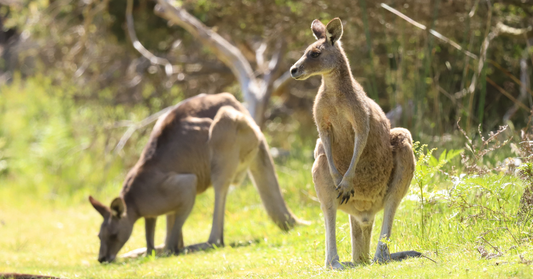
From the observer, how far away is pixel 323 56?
3818mm

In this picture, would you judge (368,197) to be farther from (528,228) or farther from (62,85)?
(62,85)

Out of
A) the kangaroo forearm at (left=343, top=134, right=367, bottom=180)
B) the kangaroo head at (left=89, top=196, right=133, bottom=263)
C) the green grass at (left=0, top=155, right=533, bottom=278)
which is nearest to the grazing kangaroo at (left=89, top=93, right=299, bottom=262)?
the kangaroo head at (left=89, top=196, right=133, bottom=263)

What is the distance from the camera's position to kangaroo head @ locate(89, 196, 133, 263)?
21.0 ft

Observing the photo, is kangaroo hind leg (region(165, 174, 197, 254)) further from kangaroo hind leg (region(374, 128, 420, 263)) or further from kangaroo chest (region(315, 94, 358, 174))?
kangaroo hind leg (region(374, 128, 420, 263))

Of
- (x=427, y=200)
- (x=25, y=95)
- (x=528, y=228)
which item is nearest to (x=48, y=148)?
(x=25, y=95)

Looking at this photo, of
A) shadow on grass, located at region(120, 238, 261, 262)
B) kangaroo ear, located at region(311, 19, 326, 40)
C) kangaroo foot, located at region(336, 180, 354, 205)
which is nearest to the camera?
kangaroo foot, located at region(336, 180, 354, 205)

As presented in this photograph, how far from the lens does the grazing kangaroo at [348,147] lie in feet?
12.4

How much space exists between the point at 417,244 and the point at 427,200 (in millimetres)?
375

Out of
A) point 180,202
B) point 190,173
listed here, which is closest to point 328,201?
point 180,202

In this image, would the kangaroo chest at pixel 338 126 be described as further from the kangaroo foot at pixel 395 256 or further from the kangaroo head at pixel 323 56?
the kangaroo foot at pixel 395 256

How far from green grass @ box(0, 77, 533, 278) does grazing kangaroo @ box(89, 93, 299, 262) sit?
40 cm

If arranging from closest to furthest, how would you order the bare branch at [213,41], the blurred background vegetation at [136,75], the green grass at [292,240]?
the green grass at [292,240] < the blurred background vegetation at [136,75] < the bare branch at [213,41]

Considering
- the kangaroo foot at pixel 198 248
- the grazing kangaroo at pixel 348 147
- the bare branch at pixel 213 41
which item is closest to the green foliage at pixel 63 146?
the bare branch at pixel 213 41

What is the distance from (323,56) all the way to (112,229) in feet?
12.4
